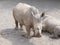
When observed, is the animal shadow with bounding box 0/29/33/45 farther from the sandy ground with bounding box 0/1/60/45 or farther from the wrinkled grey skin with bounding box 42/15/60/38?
the wrinkled grey skin with bounding box 42/15/60/38

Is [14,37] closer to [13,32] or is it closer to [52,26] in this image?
[13,32]

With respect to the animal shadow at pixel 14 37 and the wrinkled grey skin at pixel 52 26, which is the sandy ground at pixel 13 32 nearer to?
the animal shadow at pixel 14 37

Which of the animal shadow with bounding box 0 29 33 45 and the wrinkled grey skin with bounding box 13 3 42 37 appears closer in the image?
the wrinkled grey skin with bounding box 13 3 42 37

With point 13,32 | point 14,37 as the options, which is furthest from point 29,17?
point 13,32

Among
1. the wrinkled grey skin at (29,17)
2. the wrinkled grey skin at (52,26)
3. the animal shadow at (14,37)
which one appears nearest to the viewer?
the wrinkled grey skin at (29,17)

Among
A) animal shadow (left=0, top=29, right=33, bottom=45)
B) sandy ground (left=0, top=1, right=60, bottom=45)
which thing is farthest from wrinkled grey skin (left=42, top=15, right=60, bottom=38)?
animal shadow (left=0, top=29, right=33, bottom=45)

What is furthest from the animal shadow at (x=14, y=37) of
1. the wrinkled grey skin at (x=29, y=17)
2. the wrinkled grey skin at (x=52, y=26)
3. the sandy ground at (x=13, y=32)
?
the wrinkled grey skin at (x=52, y=26)

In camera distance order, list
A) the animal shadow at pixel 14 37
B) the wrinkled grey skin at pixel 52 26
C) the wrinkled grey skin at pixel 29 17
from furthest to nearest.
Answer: the wrinkled grey skin at pixel 52 26 → the animal shadow at pixel 14 37 → the wrinkled grey skin at pixel 29 17

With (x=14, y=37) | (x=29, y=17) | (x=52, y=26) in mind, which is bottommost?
(x=14, y=37)

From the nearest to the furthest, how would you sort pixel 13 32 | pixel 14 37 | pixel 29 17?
1. pixel 29 17
2. pixel 14 37
3. pixel 13 32

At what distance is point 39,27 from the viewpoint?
3674 mm

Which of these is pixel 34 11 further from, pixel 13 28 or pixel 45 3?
pixel 45 3

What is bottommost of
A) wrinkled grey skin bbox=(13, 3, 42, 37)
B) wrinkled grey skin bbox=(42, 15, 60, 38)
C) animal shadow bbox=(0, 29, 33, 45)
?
animal shadow bbox=(0, 29, 33, 45)

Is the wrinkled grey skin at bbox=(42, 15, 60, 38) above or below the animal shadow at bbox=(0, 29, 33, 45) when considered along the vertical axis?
above
